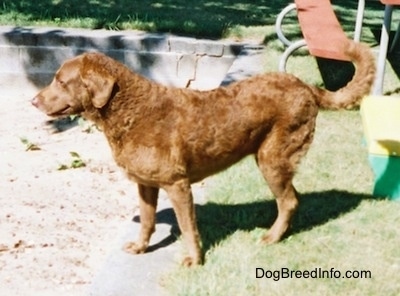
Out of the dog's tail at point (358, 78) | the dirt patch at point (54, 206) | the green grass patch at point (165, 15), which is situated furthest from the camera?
the green grass patch at point (165, 15)

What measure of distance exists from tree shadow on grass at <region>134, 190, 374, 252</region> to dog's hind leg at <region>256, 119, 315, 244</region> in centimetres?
20

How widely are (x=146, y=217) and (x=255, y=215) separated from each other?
2.73 ft

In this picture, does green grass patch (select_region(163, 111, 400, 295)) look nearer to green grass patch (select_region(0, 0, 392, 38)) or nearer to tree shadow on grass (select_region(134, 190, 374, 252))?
tree shadow on grass (select_region(134, 190, 374, 252))

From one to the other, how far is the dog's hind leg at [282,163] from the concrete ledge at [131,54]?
4.03 m

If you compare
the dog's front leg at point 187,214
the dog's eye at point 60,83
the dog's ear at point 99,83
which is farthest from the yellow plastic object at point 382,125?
the dog's eye at point 60,83

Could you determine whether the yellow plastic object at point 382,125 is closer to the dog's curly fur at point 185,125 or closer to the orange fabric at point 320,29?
the orange fabric at point 320,29

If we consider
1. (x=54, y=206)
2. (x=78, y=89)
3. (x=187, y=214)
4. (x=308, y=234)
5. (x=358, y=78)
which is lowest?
(x=54, y=206)

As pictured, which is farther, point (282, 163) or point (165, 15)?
point (165, 15)

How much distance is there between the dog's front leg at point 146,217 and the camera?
389 centimetres

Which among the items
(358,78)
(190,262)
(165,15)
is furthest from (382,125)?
(165,15)

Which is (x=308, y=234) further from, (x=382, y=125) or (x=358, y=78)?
(x=382, y=125)

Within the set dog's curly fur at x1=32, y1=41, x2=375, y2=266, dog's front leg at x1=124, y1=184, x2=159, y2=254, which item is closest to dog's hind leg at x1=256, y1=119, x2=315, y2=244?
dog's curly fur at x1=32, y1=41, x2=375, y2=266

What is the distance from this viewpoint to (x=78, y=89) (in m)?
3.48

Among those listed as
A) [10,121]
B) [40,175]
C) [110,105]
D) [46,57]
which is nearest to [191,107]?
[110,105]
